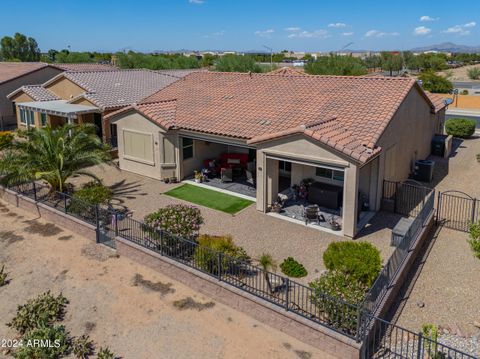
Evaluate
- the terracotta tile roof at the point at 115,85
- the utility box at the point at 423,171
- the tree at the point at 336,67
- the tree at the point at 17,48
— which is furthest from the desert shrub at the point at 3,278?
the tree at the point at 17,48

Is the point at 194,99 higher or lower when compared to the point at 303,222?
higher

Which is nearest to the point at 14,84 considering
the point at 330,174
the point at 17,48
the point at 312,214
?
the point at 330,174

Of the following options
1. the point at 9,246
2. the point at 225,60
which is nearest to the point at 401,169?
the point at 9,246

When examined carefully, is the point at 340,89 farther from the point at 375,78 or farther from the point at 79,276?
the point at 79,276

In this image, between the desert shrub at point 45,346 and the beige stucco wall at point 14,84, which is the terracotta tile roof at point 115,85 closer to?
the beige stucco wall at point 14,84

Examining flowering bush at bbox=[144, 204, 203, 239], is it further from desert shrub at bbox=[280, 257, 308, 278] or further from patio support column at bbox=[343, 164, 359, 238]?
patio support column at bbox=[343, 164, 359, 238]

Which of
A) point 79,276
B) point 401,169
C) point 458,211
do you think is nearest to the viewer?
point 79,276
